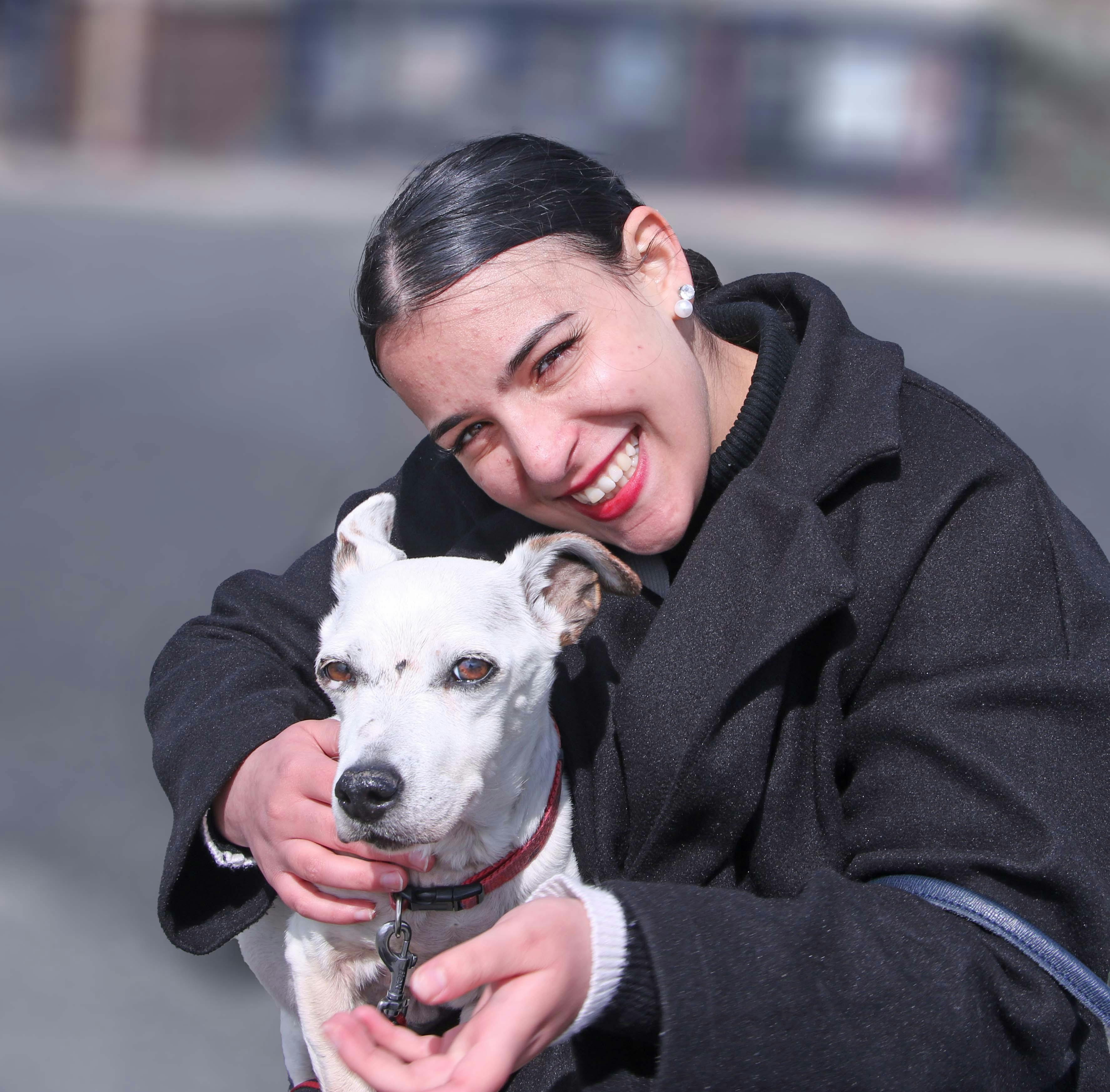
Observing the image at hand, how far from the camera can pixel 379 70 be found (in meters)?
10.9

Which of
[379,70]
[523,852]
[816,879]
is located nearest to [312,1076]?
[523,852]

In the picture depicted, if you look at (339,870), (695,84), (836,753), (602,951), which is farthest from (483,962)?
(695,84)

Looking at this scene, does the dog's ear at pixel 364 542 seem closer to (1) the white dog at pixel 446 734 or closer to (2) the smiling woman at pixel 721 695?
(1) the white dog at pixel 446 734

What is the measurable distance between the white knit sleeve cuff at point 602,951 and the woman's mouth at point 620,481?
2.11 ft

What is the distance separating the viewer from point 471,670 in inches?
62.5

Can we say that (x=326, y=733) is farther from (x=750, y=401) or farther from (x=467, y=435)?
(x=750, y=401)

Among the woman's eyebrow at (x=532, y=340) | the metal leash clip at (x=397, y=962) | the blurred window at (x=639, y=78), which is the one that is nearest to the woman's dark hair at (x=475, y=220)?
the woman's eyebrow at (x=532, y=340)

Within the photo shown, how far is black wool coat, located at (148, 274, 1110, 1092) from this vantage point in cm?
123

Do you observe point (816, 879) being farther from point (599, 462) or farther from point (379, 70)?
point (379, 70)

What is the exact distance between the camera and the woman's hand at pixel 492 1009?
40.8 inches

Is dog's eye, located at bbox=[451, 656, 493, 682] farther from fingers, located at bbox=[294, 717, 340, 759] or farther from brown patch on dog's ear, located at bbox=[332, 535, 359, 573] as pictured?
brown patch on dog's ear, located at bbox=[332, 535, 359, 573]

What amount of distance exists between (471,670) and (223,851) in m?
0.49

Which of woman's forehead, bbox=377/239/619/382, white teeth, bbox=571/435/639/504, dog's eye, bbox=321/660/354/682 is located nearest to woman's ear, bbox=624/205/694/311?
woman's forehead, bbox=377/239/619/382

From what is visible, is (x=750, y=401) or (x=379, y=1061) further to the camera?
(x=750, y=401)
